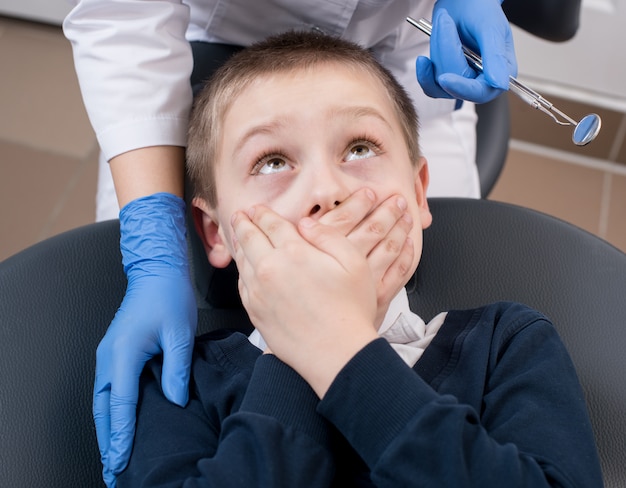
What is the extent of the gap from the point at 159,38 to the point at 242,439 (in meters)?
0.64

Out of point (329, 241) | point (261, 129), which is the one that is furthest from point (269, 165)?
point (329, 241)

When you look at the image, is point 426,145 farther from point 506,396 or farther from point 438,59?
point 506,396

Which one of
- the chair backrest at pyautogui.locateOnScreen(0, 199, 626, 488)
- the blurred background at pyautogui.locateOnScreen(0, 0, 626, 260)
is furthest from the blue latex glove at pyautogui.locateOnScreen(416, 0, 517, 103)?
the blurred background at pyautogui.locateOnScreen(0, 0, 626, 260)

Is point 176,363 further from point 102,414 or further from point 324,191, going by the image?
point 324,191

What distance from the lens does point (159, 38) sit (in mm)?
1115

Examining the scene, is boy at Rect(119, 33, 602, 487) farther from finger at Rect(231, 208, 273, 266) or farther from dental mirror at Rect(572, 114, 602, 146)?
dental mirror at Rect(572, 114, 602, 146)

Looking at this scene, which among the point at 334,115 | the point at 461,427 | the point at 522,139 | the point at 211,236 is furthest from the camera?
the point at 522,139

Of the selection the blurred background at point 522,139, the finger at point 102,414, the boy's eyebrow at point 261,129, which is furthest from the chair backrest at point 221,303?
the blurred background at point 522,139

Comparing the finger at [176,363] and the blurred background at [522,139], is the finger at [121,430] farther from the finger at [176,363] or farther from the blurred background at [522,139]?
the blurred background at [522,139]

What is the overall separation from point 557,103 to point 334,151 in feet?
5.28

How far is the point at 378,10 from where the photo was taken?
1224 mm

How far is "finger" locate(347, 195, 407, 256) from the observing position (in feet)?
2.74

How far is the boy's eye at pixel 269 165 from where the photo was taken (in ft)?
3.01

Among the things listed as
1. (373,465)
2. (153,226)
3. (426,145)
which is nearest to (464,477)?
(373,465)
